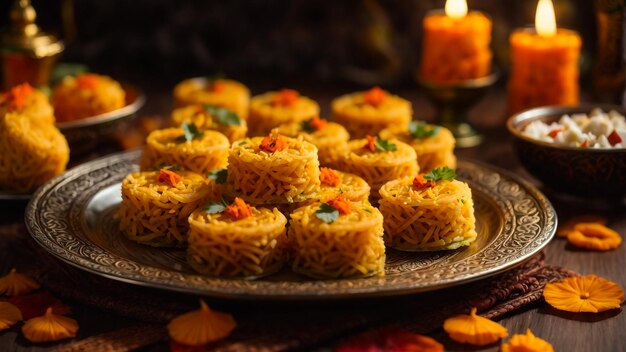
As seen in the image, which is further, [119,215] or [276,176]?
[119,215]

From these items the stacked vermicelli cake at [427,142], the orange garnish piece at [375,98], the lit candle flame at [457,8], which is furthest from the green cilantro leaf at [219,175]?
the lit candle flame at [457,8]

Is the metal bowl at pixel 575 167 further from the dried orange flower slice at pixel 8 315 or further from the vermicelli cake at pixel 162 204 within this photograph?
the dried orange flower slice at pixel 8 315

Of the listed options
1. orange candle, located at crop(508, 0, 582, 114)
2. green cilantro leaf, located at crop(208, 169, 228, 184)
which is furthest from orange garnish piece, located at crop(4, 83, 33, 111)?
orange candle, located at crop(508, 0, 582, 114)

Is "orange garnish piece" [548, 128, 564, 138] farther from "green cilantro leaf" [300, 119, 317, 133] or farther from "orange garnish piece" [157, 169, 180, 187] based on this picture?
"orange garnish piece" [157, 169, 180, 187]

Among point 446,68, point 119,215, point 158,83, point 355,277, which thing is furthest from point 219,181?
point 158,83

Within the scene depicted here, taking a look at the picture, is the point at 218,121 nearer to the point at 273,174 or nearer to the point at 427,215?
the point at 273,174

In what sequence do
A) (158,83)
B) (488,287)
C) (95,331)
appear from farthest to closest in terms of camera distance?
(158,83) → (488,287) → (95,331)

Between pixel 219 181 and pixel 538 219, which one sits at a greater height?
pixel 219 181

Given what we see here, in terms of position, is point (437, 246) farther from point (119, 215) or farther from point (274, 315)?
point (119, 215)
